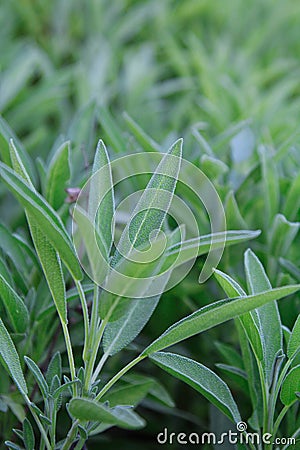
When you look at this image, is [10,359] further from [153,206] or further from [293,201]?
Answer: [293,201]

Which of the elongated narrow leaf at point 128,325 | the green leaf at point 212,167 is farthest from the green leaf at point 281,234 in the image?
the elongated narrow leaf at point 128,325

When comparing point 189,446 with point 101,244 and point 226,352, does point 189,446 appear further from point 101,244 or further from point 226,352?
point 101,244

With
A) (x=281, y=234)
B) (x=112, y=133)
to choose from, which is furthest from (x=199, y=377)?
(x=112, y=133)

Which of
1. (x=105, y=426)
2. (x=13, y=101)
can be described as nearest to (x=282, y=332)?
(x=105, y=426)

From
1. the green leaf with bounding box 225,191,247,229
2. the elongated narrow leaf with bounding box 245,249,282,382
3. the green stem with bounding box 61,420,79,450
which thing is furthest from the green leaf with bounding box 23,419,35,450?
the green leaf with bounding box 225,191,247,229

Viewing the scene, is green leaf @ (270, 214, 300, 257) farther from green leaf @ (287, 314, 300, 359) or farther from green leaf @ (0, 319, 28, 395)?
green leaf @ (0, 319, 28, 395)
